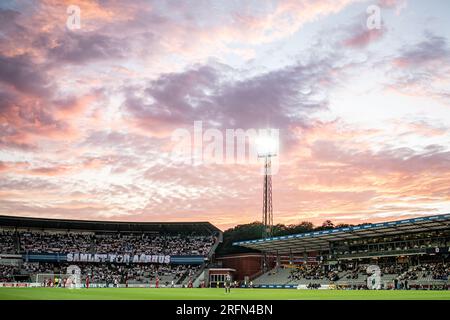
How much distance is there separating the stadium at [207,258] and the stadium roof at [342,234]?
0.16 meters

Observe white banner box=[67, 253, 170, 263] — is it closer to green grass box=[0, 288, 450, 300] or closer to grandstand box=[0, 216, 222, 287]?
grandstand box=[0, 216, 222, 287]

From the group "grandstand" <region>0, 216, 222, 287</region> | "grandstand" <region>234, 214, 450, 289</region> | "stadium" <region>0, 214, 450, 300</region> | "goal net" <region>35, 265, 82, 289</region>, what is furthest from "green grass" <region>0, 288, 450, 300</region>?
"grandstand" <region>0, 216, 222, 287</region>

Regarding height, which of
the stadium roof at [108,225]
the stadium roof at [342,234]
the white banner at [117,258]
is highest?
the stadium roof at [108,225]

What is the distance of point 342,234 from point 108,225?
54.9 meters

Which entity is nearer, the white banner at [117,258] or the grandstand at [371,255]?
the grandstand at [371,255]

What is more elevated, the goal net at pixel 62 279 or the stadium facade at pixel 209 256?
the stadium facade at pixel 209 256

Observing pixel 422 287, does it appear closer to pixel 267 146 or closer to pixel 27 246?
pixel 267 146

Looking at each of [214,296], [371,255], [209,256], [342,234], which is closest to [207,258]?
[209,256]

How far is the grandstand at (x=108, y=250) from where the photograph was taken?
309ft

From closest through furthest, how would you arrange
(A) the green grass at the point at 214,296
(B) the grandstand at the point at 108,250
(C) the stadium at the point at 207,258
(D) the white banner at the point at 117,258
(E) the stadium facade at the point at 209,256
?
(A) the green grass at the point at 214,296 < (C) the stadium at the point at 207,258 < (E) the stadium facade at the point at 209,256 < (B) the grandstand at the point at 108,250 < (D) the white banner at the point at 117,258

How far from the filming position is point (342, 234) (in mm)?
76438

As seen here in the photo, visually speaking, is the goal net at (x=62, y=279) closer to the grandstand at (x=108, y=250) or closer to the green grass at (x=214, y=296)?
the grandstand at (x=108, y=250)

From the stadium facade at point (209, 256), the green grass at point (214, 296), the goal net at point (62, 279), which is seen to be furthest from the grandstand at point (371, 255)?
the goal net at point (62, 279)

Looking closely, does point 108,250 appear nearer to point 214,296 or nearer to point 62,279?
point 62,279
